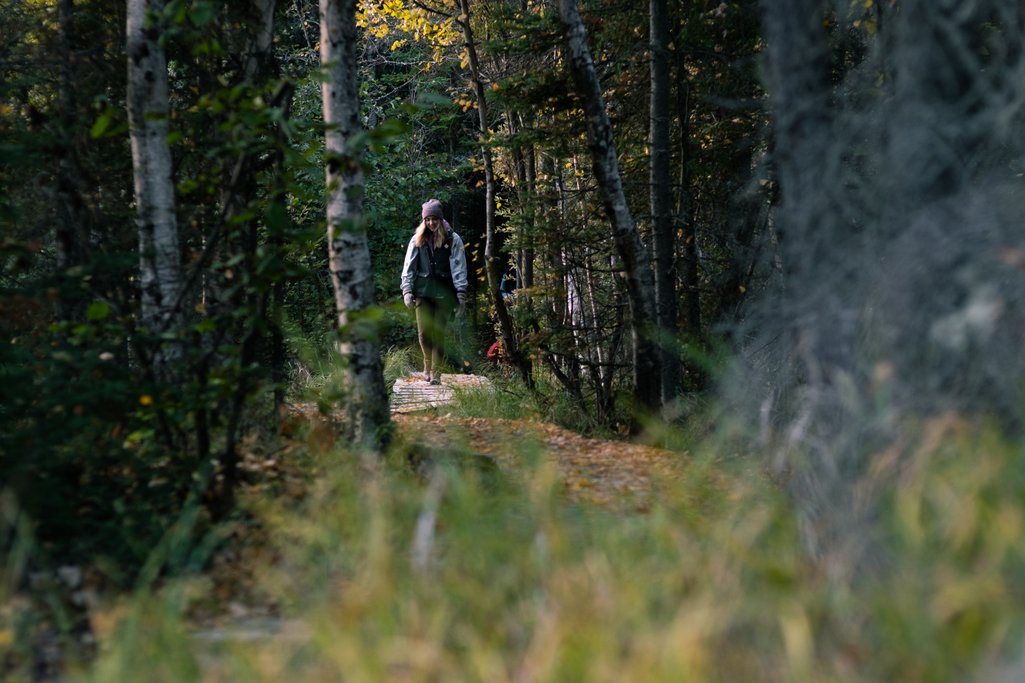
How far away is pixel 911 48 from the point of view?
3297 mm

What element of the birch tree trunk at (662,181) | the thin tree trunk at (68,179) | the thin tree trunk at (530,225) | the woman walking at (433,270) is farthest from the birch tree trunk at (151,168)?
the woman walking at (433,270)

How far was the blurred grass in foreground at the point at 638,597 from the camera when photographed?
2510 millimetres

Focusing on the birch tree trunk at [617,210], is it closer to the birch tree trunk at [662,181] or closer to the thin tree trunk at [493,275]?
the birch tree trunk at [662,181]

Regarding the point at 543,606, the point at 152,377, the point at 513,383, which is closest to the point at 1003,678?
the point at 543,606

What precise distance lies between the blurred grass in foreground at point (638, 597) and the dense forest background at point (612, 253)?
0.51ft

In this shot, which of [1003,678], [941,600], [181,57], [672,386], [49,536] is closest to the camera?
[1003,678]

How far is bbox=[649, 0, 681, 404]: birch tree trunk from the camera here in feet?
27.7

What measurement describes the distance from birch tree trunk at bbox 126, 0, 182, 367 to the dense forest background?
0.11 feet

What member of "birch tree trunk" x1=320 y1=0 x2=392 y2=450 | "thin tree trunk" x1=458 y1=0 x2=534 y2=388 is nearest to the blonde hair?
"thin tree trunk" x1=458 y1=0 x2=534 y2=388

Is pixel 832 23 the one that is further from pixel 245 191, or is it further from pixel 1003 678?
pixel 1003 678

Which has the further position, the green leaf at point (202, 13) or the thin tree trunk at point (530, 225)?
the thin tree trunk at point (530, 225)

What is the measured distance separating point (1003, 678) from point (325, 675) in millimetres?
1764

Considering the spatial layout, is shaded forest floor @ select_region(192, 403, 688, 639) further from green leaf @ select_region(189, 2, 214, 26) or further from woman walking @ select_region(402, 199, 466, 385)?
woman walking @ select_region(402, 199, 466, 385)

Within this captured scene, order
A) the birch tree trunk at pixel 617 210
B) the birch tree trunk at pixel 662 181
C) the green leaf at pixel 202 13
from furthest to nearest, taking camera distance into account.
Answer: the birch tree trunk at pixel 662 181, the birch tree trunk at pixel 617 210, the green leaf at pixel 202 13
